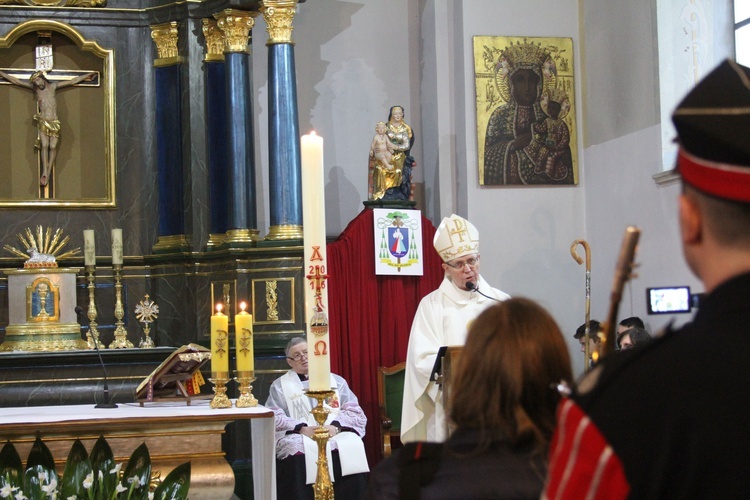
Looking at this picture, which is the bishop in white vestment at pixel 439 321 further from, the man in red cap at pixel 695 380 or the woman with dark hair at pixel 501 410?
the man in red cap at pixel 695 380

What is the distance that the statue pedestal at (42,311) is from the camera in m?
7.92

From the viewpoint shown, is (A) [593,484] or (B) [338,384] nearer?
(A) [593,484]

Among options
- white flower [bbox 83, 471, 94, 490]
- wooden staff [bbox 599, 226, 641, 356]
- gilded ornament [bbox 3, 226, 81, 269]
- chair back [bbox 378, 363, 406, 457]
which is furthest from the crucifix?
wooden staff [bbox 599, 226, 641, 356]

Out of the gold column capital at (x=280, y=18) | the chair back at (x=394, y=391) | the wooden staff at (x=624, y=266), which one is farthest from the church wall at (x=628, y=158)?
the wooden staff at (x=624, y=266)

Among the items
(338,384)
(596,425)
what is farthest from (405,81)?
(596,425)

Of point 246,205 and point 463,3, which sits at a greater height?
point 463,3

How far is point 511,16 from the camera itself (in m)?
9.04

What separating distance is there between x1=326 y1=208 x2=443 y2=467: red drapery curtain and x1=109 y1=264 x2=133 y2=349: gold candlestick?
1625 millimetres

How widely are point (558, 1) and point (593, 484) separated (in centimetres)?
844

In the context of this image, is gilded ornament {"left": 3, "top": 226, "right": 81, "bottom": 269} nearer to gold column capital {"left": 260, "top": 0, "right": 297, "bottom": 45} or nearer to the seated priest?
gold column capital {"left": 260, "top": 0, "right": 297, "bottom": 45}

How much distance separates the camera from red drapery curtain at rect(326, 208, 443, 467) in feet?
26.2

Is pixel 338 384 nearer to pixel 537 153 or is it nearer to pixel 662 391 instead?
pixel 537 153

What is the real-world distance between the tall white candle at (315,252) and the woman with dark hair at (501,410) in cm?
187

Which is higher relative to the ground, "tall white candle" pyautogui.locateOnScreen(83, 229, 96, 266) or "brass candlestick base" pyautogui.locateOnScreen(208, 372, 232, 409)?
"tall white candle" pyautogui.locateOnScreen(83, 229, 96, 266)
